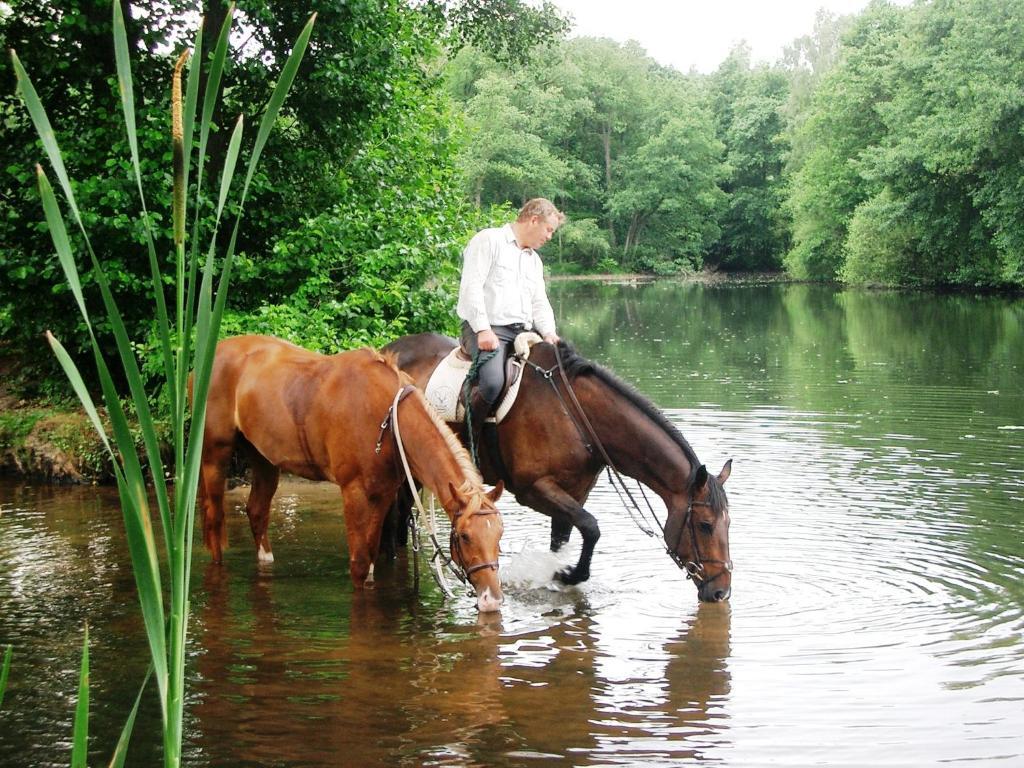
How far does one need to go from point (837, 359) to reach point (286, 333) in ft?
54.9

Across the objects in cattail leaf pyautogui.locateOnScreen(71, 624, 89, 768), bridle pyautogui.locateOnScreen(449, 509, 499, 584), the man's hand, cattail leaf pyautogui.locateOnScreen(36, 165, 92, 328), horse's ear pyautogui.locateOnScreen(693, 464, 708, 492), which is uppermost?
cattail leaf pyautogui.locateOnScreen(36, 165, 92, 328)

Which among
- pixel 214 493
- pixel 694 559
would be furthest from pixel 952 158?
pixel 214 493

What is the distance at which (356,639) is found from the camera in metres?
7.27

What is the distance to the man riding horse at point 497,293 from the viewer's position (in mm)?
8328

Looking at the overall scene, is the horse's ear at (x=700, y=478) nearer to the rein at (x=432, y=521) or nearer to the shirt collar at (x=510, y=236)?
the rein at (x=432, y=521)

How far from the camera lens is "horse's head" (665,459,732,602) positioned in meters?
7.91

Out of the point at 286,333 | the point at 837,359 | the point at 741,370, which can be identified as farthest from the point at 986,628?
the point at 837,359

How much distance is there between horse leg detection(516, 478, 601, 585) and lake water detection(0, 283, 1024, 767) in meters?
0.15

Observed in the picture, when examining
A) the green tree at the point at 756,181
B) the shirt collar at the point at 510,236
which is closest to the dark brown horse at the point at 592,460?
the shirt collar at the point at 510,236

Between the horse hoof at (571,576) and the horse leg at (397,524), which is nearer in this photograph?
the horse hoof at (571,576)

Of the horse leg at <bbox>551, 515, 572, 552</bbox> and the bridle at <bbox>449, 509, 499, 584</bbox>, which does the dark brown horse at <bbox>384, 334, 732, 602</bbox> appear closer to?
the horse leg at <bbox>551, 515, 572, 552</bbox>

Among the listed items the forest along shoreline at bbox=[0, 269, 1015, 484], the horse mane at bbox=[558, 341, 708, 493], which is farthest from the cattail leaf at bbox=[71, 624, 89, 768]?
the forest along shoreline at bbox=[0, 269, 1015, 484]

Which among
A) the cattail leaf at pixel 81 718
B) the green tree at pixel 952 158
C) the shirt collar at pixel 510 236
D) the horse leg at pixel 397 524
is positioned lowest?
the horse leg at pixel 397 524

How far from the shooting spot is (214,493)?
9.09m
